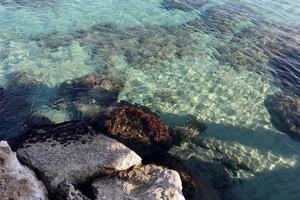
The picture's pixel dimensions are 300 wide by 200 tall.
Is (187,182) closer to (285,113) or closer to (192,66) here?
(285,113)

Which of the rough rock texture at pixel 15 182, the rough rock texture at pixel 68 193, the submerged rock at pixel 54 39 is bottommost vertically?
the submerged rock at pixel 54 39

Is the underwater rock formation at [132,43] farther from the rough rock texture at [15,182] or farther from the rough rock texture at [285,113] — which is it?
the rough rock texture at [15,182]

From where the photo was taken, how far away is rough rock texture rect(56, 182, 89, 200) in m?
7.25

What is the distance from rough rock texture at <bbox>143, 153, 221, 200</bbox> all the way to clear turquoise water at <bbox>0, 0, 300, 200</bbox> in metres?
0.46

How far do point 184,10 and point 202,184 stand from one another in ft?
A: 41.0

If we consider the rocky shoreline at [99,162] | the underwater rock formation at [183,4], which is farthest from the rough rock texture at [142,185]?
the underwater rock formation at [183,4]

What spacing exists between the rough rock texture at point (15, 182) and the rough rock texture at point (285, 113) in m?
7.82

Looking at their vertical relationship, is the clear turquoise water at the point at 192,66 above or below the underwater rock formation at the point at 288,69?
below

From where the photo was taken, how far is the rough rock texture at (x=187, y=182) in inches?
360

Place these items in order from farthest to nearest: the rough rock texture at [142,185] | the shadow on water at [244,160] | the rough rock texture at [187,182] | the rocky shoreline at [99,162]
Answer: the shadow on water at [244,160] → the rough rock texture at [187,182] → the rough rock texture at [142,185] → the rocky shoreline at [99,162]

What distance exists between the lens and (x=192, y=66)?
14.7 metres

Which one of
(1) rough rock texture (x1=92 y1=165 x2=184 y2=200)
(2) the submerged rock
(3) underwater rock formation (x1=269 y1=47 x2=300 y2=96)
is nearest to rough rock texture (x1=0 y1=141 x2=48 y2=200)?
(1) rough rock texture (x1=92 y1=165 x2=184 y2=200)

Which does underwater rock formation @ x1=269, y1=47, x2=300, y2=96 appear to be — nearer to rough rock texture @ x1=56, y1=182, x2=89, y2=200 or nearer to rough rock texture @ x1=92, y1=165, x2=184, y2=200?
rough rock texture @ x1=92, y1=165, x2=184, y2=200

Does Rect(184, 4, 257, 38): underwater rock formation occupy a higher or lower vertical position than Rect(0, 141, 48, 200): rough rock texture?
lower
